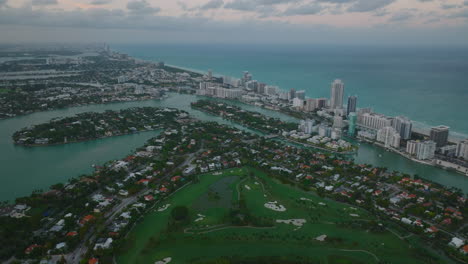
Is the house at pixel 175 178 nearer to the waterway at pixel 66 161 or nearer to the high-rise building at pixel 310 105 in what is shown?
the waterway at pixel 66 161

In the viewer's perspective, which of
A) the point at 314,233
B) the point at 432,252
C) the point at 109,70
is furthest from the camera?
the point at 109,70

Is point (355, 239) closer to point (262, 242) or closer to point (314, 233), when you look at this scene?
point (314, 233)

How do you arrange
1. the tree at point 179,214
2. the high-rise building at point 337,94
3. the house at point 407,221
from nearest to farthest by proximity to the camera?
the tree at point 179,214, the house at point 407,221, the high-rise building at point 337,94

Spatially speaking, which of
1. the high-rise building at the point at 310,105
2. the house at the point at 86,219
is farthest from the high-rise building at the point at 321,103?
the house at the point at 86,219

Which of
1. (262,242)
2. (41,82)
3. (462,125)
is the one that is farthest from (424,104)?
(41,82)

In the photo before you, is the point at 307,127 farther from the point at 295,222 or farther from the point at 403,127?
the point at 295,222

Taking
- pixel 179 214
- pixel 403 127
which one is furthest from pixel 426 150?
pixel 179 214
